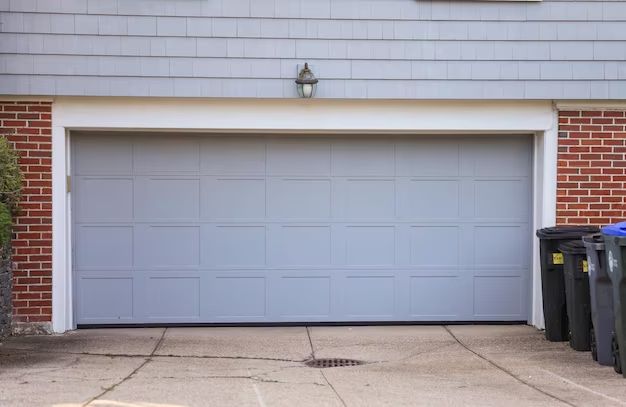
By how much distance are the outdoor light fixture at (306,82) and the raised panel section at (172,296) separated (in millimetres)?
2467

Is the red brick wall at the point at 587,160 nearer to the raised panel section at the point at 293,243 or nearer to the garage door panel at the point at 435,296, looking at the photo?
the garage door panel at the point at 435,296

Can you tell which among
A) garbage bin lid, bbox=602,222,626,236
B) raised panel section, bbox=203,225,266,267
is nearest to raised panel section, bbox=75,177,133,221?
raised panel section, bbox=203,225,266,267

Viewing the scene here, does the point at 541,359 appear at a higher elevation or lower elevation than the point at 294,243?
lower

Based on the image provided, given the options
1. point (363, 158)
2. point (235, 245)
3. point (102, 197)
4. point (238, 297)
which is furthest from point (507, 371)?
point (102, 197)

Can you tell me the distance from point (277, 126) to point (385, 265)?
80.2 inches

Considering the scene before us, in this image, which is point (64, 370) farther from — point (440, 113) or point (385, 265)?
point (440, 113)

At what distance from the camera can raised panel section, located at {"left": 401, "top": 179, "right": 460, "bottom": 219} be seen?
1009 cm

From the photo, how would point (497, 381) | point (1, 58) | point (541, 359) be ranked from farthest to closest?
point (1, 58) < point (541, 359) < point (497, 381)

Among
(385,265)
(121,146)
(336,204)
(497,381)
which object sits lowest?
(497,381)

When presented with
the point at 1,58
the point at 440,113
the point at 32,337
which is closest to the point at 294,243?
the point at 440,113

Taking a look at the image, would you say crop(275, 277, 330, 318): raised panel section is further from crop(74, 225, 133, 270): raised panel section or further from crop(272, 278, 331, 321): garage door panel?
crop(74, 225, 133, 270): raised panel section

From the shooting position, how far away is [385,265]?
1010 cm

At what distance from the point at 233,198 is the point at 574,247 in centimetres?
378

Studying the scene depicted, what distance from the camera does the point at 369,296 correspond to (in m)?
10.1
